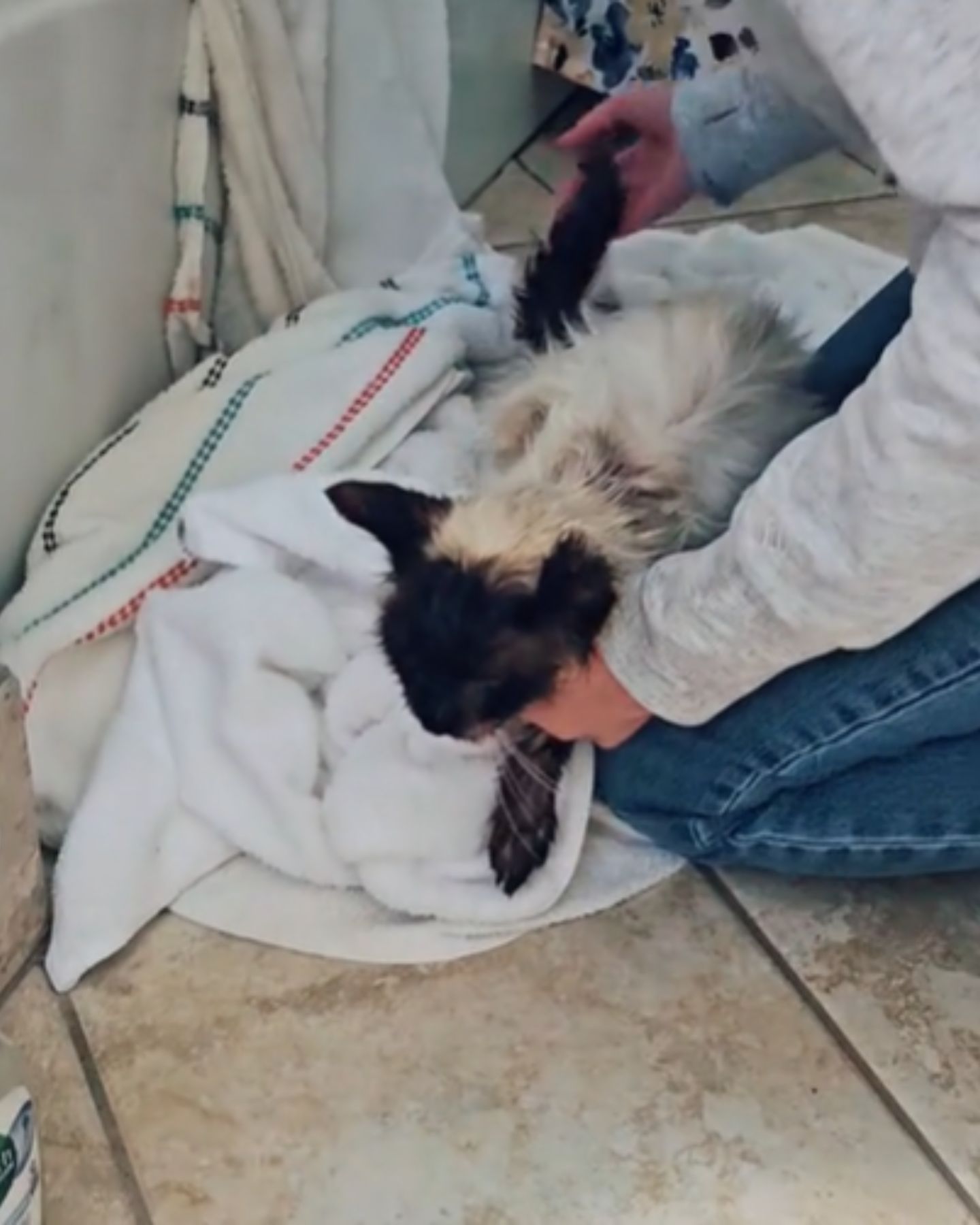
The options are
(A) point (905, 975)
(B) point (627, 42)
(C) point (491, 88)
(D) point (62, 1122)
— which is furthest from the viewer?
(B) point (627, 42)

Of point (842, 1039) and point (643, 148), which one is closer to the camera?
point (842, 1039)

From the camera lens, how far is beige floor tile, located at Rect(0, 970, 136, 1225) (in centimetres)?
106

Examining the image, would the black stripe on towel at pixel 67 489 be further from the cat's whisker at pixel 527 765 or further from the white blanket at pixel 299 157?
the cat's whisker at pixel 527 765

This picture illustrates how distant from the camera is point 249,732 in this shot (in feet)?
4.14

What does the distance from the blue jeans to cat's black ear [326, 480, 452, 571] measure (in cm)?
20

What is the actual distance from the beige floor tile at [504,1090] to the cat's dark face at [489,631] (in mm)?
191

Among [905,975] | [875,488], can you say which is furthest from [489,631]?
[905,975]

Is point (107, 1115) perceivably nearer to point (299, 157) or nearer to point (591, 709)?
point (591, 709)

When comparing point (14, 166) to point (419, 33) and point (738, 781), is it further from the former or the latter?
point (738, 781)

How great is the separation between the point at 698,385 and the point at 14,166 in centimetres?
50

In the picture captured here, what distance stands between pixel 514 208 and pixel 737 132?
31.7 inches

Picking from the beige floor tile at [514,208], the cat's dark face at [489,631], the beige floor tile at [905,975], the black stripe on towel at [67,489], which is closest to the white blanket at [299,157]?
the black stripe on towel at [67,489]

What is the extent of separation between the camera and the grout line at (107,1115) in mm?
1064

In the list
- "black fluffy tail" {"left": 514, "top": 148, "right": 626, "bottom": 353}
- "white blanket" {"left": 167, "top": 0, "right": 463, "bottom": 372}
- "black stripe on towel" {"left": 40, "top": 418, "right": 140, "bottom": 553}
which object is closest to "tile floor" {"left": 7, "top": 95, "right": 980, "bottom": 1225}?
"black stripe on towel" {"left": 40, "top": 418, "right": 140, "bottom": 553}
